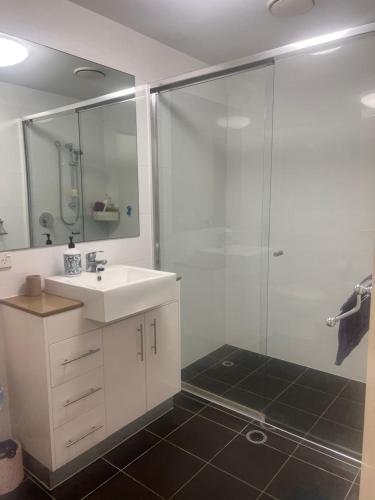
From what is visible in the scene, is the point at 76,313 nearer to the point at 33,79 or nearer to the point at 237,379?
the point at 33,79

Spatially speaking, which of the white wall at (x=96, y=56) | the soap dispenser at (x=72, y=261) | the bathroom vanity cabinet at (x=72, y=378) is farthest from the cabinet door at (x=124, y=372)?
the white wall at (x=96, y=56)

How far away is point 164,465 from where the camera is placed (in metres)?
1.88

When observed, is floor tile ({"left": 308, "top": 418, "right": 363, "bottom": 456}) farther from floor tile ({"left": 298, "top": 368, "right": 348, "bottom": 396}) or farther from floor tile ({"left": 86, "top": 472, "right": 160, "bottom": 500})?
floor tile ({"left": 86, "top": 472, "right": 160, "bottom": 500})

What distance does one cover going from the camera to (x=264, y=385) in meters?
2.64

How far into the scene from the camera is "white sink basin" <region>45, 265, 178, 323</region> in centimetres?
169

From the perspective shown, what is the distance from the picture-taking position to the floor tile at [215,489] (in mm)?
1669

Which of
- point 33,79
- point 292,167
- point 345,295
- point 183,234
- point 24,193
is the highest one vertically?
point 33,79

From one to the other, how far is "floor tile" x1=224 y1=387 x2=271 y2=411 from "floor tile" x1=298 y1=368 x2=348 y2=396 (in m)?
0.39

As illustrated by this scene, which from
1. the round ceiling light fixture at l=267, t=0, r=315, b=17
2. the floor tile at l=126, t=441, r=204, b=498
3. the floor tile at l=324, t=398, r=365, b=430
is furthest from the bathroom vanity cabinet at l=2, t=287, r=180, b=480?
the round ceiling light fixture at l=267, t=0, r=315, b=17

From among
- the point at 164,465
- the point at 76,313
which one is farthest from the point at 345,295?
the point at 76,313

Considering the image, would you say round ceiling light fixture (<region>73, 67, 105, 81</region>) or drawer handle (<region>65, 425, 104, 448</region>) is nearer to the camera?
drawer handle (<region>65, 425, 104, 448</region>)

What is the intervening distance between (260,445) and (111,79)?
2378mm

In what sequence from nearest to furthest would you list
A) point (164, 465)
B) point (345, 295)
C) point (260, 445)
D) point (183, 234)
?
point (164, 465)
point (260, 445)
point (345, 295)
point (183, 234)

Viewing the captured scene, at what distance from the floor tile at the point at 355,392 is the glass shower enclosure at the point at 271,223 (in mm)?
10
